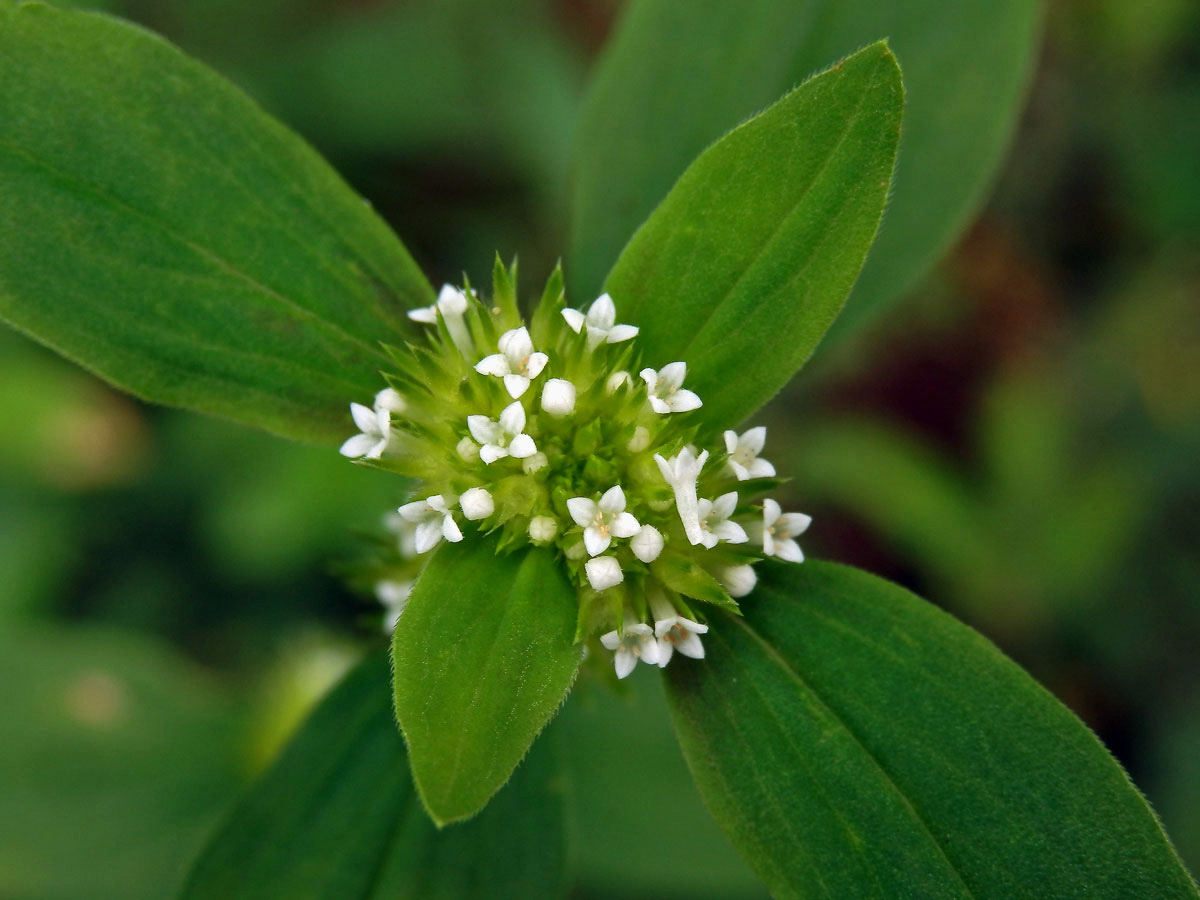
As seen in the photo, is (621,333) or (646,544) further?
(621,333)

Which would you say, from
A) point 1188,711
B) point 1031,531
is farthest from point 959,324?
point 1188,711

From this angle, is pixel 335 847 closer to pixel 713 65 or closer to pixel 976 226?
pixel 713 65

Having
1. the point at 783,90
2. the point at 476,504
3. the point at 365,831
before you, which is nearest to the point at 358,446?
the point at 476,504

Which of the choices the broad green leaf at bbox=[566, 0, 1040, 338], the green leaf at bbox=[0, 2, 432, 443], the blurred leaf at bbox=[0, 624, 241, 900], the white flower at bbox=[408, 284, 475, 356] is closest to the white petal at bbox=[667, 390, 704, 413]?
the white flower at bbox=[408, 284, 475, 356]

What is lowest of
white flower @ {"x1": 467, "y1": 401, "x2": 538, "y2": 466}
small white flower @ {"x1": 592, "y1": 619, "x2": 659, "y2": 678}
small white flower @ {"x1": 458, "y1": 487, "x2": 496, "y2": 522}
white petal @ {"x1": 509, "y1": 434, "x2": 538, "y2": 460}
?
small white flower @ {"x1": 592, "y1": 619, "x2": 659, "y2": 678}

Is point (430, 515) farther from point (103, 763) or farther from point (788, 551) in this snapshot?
point (103, 763)

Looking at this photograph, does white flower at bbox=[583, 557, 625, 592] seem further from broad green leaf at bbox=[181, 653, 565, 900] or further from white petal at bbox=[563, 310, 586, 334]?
broad green leaf at bbox=[181, 653, 565, 900]

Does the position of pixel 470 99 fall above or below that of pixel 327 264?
above
